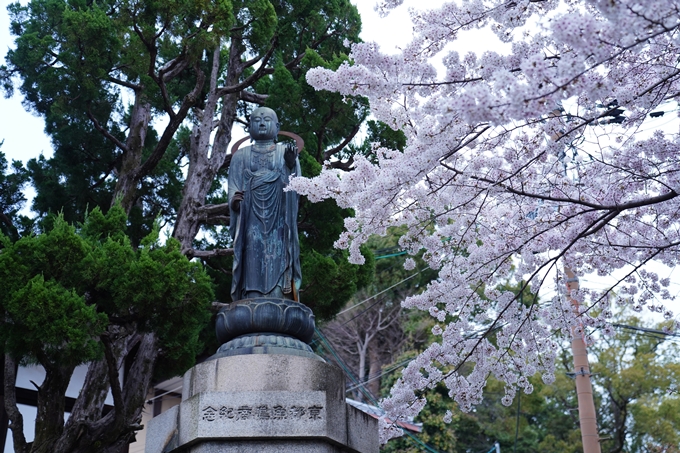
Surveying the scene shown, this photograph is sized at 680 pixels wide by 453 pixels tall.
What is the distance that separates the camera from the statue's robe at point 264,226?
5383 millimetres

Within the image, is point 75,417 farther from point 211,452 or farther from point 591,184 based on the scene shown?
point 591,184

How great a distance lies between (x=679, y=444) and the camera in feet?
55.2

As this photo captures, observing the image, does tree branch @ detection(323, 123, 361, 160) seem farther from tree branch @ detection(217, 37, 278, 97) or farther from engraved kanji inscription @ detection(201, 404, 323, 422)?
engraved kanji inscription @ detection(201, 404, 323, 422)

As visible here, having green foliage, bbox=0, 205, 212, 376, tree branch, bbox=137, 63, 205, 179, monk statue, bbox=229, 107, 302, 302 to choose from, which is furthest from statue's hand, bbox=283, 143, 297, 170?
tree branch, bbox=137, 63, 205, 179

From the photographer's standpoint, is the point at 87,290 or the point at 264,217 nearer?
the point at 264,217

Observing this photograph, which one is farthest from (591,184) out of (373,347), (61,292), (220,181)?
(373,347)

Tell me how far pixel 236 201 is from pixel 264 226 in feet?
1.13

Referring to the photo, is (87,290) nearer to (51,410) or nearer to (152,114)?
(51,410)

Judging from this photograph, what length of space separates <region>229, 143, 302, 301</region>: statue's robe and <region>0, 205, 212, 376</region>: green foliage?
174cm

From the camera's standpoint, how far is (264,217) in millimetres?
5578

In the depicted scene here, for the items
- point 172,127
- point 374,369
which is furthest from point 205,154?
point 374,369

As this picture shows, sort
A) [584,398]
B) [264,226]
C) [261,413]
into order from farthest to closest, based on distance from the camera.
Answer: [584,398], [264,226], [261,413]

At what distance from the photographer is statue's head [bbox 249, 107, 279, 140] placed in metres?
5.96

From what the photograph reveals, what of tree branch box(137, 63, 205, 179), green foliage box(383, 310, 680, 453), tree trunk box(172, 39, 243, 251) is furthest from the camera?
green foliage box(383, 310, 680, 453)
